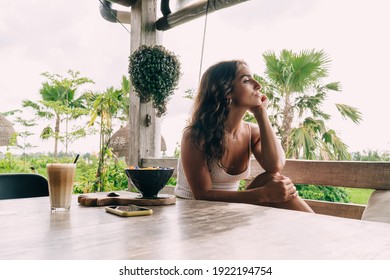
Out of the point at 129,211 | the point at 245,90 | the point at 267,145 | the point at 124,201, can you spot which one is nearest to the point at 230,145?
the point at 267,145

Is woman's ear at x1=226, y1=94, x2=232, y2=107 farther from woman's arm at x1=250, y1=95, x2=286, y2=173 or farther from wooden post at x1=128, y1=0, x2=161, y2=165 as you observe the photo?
wooden post at x1=128, y1=0, x2=161, y2=165

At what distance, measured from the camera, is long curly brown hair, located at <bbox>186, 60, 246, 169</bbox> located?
1.77 m

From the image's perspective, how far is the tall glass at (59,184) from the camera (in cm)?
105

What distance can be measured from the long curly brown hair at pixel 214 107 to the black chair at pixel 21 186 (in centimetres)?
81

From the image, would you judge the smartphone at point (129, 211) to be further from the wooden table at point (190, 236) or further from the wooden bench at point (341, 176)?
the wooden bench at point (341, 176)

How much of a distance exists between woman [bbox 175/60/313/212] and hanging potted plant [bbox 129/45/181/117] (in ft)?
3.53

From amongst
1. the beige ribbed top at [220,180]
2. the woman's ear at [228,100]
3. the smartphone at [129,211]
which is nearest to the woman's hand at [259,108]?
the woman's ear at [228,100]

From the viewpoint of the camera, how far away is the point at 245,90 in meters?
1.93

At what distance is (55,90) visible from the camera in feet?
30.6

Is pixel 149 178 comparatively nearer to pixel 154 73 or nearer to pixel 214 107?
pixel 214 107

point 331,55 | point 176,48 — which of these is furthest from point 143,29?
point 331,55

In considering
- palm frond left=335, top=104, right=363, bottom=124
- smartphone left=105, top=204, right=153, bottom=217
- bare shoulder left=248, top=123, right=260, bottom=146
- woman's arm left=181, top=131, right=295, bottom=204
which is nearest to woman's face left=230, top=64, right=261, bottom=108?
bare shoulder left=248, top=123, right=260, bottom=146

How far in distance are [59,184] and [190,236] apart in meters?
0.52

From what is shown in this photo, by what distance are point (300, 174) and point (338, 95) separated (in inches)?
97.5
